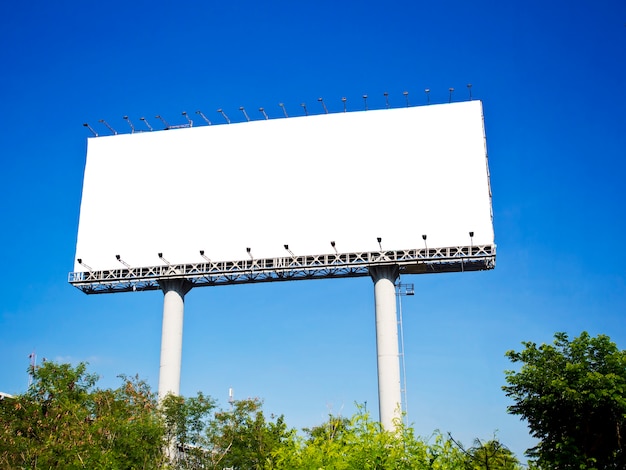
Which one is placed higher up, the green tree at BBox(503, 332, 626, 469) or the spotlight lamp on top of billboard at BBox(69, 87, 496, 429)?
the spotlight lamp on top of billboard at BBox(69, 87, 496, 429)

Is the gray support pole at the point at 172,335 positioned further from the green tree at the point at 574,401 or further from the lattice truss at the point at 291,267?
the green tree at the point at 574,401

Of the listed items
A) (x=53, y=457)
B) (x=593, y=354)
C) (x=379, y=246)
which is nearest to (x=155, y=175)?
(x=379, y=246)

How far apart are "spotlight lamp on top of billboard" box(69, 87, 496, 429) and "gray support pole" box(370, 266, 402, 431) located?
0.07 meters

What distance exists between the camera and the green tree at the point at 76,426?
3172 centimetres

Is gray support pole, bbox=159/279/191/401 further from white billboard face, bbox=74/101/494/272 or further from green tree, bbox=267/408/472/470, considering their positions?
green tree, bbox=267/408/472/470

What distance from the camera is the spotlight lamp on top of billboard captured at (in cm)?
4622

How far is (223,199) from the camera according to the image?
50500 millimetres

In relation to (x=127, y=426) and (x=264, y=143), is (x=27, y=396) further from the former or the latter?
(x=264, y=143)

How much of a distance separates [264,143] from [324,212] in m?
7.11

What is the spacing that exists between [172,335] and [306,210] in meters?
12.0

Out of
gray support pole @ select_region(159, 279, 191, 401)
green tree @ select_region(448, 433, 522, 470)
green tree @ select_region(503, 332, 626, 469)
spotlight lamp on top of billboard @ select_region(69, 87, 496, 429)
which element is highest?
spotlight lamp on top of billboard @ select_region(69, 87, 496, 429)

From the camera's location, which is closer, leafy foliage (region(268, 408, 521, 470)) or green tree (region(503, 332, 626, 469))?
leafy foliage (region(268, 408, 521, 470))

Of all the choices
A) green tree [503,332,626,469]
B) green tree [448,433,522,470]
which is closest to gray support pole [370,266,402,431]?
green tree [503,332,626,469]

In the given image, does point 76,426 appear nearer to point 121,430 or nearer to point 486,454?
point 121,430
